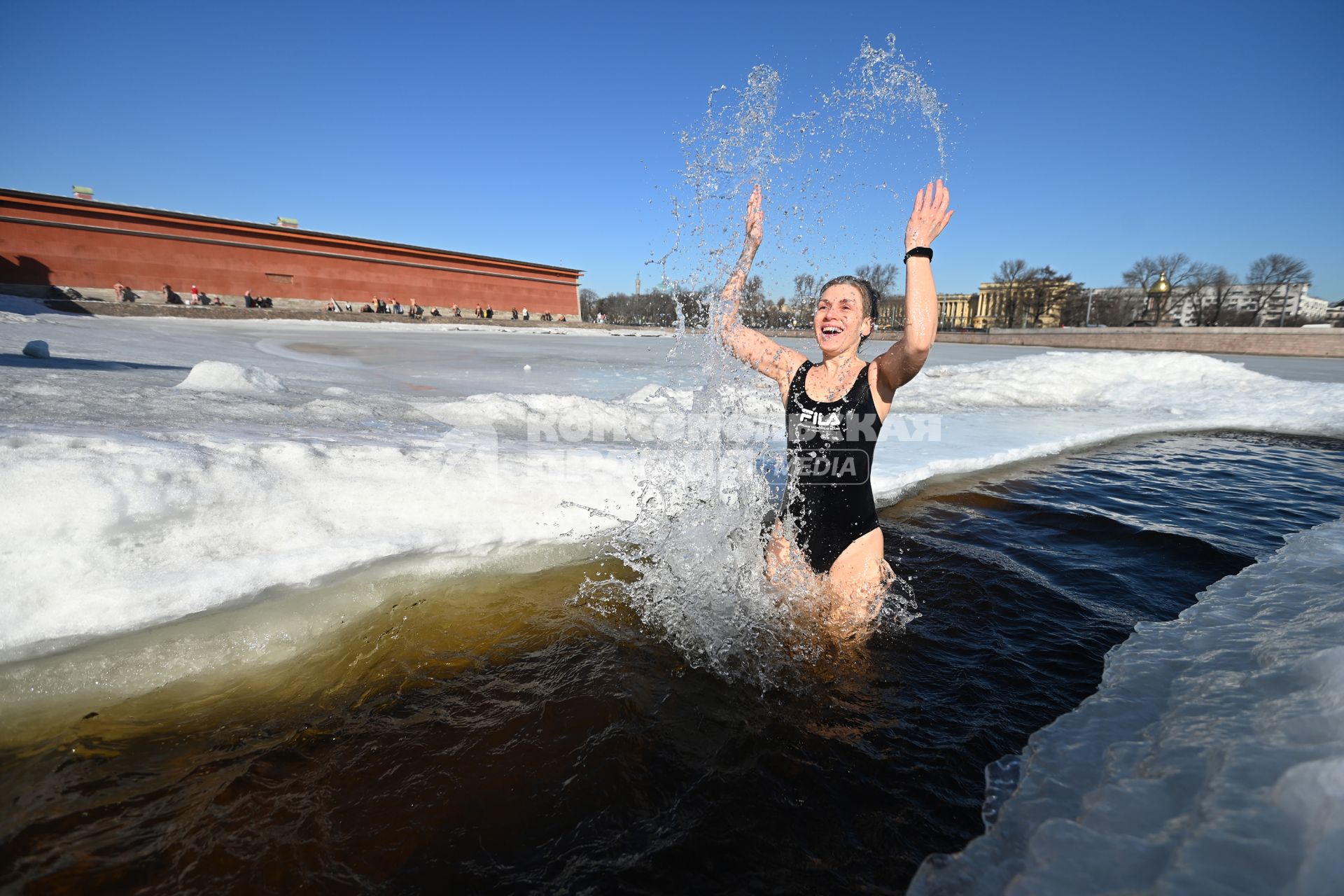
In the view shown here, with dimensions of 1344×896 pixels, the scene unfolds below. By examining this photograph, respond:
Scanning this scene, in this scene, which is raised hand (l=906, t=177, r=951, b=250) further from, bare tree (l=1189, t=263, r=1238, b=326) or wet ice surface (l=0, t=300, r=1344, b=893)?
bare tree (l=1189, t=263, r=1238, b=326)

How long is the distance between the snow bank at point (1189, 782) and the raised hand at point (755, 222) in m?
2.35

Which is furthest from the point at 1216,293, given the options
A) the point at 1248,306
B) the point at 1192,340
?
the point at 1192,340

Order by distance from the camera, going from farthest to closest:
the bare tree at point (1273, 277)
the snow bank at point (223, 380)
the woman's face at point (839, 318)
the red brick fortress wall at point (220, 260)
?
the bare tree at point (1273, 277) < the red brick fortress wall at point (220, 260) < the snow bank at point (223, 380) < the woman's face at point (839, 318)

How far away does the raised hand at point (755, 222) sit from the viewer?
9.91 feet

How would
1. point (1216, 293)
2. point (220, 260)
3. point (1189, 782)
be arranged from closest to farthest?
point (1189, 782) → point (220, 260) → point (1216, 293)

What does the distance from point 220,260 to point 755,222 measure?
31.3 metres

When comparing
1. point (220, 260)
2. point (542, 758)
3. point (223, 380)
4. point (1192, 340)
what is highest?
point (220, 260)

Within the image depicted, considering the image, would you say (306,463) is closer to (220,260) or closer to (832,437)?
Answer: (832,437)

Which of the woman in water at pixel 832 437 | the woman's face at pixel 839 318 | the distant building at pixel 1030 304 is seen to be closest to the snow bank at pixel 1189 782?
the woman in water at pixel 832 437

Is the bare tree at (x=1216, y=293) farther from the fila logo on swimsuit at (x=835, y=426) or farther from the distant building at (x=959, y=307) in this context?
the fila logo on swimsuit at (x=835, y=426)

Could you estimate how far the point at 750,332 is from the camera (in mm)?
3025

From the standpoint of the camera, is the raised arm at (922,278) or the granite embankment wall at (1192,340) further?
the granite embankment wall at (1192,340)

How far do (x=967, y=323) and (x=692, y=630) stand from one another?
87528 mm

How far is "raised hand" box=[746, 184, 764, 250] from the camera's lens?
9.91 feet
